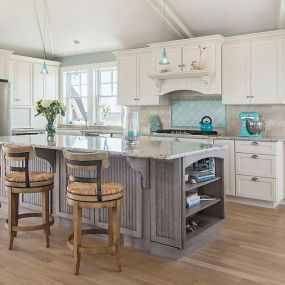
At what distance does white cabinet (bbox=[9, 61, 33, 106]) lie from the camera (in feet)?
24.1

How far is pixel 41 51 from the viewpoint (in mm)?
8086

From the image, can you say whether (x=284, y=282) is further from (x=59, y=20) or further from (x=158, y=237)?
(x=59, y=20)

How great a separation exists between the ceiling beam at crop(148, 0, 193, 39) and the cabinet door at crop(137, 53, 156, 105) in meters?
0.67

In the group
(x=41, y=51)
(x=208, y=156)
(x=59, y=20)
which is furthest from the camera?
(x=41, y=51)

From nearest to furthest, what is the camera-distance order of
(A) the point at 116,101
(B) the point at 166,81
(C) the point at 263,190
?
(C) the point at 263,190 → (B) the point at 166,81 → (A) the point at 116,101

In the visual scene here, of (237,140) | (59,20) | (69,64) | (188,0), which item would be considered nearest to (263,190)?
(237,140)

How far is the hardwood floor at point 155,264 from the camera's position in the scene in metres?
2.79

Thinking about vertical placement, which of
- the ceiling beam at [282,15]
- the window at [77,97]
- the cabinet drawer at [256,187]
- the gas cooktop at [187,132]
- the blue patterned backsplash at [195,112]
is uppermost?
the ceiling beam at [282,15]

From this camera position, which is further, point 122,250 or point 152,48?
point 152,48

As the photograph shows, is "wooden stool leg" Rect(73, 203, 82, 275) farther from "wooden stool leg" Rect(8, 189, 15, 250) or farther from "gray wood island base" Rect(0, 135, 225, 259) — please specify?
"wooden stool leg" Rect(8, 189, 15, 250)

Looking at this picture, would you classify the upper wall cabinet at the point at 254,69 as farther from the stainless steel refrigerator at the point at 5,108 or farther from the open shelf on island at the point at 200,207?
the stainless steel refrigerator at the point at 5,108

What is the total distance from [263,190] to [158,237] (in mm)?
2356

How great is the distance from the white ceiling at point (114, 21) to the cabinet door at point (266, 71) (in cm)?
44

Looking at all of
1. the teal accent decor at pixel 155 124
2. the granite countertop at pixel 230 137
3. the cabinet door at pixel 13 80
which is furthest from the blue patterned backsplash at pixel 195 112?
the cabinet door at pixel 13 80
